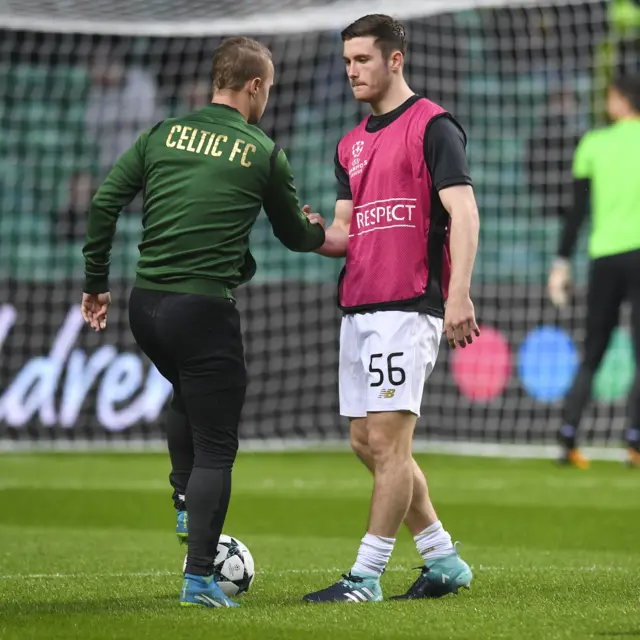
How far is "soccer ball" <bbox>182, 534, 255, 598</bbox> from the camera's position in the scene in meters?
4.66

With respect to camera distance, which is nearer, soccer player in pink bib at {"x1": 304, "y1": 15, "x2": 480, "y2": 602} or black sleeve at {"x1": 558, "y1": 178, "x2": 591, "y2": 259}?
soccer player in pink bib at {"x1": 304, "y1": 15, "x2": 480, "y2": 602}

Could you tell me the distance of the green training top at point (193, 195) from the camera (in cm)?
436

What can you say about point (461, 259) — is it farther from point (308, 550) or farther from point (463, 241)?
point (308, 550)

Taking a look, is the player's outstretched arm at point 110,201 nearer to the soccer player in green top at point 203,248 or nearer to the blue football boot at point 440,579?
the soccer player in green top at point 203,248

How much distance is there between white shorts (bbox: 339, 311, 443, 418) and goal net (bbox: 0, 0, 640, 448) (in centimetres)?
664

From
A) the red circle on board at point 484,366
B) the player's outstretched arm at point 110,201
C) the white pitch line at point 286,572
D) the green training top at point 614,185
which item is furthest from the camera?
the red circle on board at point 484,366

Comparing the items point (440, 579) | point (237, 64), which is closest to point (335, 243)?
point (237, 64)

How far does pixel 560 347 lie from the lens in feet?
38.4

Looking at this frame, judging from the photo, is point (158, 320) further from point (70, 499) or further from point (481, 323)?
point (481, 323)

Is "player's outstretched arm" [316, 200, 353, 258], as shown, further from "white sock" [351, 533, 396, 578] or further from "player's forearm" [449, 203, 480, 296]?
"white sock" [351, 533, 396, 578]

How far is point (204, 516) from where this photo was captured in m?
4.28

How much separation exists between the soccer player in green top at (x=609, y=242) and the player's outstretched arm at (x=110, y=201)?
5.19 meters

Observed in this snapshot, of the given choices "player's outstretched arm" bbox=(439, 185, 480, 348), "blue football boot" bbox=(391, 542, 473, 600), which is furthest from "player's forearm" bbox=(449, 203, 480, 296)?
"blue football boot" bbox=(391, 542, 473, 600)

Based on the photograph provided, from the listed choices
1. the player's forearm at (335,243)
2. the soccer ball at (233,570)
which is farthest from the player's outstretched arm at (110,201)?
the soccer ball at (233,570)
